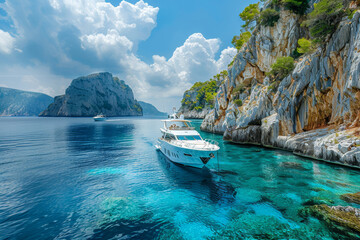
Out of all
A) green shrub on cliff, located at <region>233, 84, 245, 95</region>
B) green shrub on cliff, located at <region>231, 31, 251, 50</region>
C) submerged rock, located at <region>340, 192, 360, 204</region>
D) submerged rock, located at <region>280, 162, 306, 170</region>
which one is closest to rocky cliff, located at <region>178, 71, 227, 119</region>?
green shrub on cliff, located at <region>231, 31, 251, 50</region>

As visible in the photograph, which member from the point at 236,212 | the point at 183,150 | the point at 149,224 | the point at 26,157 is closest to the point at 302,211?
the point at 236,212

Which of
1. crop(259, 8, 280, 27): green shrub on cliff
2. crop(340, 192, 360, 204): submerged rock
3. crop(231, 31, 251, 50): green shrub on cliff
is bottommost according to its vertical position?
crop(340, 192, 360, 204): submerged rock

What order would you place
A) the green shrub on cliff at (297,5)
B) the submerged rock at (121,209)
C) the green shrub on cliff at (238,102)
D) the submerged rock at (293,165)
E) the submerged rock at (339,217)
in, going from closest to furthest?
the submerged rock at (339,217)
the submerged rock at (121,209)
the submerged rock at (293,165)
the green shrub on cliff at (297,5)
the green shrub on cliff at (238,102)

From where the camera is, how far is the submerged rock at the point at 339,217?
26.3 ft

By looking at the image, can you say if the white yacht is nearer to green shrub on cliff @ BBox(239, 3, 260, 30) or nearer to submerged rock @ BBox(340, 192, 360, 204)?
submerged rock @ BBox(340, 192, 360, 204)

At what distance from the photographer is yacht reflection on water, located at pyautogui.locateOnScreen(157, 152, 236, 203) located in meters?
12.8

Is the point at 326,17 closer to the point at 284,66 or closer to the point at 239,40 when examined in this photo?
the point at 284,66

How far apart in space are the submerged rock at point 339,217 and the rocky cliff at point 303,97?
442 inches

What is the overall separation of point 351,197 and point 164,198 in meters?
13.1

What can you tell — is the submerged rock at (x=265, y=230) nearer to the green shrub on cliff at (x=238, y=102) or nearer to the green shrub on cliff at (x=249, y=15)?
the green shrub on cliff at (x=238, y=102)

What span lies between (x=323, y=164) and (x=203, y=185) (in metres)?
15.0

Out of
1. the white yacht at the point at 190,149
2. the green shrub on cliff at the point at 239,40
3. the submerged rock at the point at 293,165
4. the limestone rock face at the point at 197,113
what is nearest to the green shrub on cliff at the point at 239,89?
the green shrub on cliff at the point at 239,40

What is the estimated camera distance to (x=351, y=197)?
11.2m

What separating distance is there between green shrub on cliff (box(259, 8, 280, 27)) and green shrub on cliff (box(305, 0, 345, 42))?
44.8ft
